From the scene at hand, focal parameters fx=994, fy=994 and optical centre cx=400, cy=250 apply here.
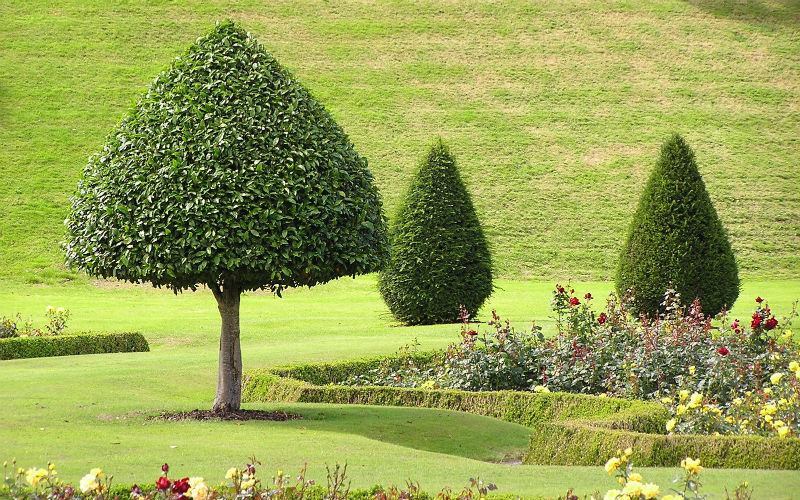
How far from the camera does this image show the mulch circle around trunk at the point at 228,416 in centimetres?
898

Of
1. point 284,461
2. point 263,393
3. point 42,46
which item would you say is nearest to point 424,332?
point 263,393

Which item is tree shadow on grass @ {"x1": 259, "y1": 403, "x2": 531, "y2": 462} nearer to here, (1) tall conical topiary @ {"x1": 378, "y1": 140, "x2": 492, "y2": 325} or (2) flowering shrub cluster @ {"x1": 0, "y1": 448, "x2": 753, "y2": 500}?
(2) flowering shrub cluster @ {"x1": 0, "y1": 448, "x2": 753, "y2": 500}

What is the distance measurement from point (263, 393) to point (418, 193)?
33.4ft

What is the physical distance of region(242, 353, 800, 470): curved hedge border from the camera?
695cm

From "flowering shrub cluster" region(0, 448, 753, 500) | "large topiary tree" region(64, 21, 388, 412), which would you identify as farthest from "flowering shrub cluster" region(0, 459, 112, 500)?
"large topiary tree" region(64, 21, 388, 412)

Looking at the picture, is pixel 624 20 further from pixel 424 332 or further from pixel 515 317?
pixel 424 332

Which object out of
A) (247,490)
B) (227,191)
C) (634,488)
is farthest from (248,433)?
(634,488)

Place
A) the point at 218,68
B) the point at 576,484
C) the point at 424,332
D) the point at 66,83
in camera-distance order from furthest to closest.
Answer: the point at 66,83, the point at 424,332, the point at 218,68, the point at 576,484

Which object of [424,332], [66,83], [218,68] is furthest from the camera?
[66,83]

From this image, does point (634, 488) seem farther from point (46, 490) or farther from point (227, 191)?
point (227, 191)

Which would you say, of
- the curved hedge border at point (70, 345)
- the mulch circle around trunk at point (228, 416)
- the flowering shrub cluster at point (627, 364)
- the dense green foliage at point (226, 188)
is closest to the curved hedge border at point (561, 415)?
the flowering shrub cluster at point (627, 364)

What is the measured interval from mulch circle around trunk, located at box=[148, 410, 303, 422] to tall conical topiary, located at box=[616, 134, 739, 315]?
1028 cm

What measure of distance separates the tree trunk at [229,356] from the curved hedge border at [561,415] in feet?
4.21

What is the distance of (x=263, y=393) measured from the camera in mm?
10898
